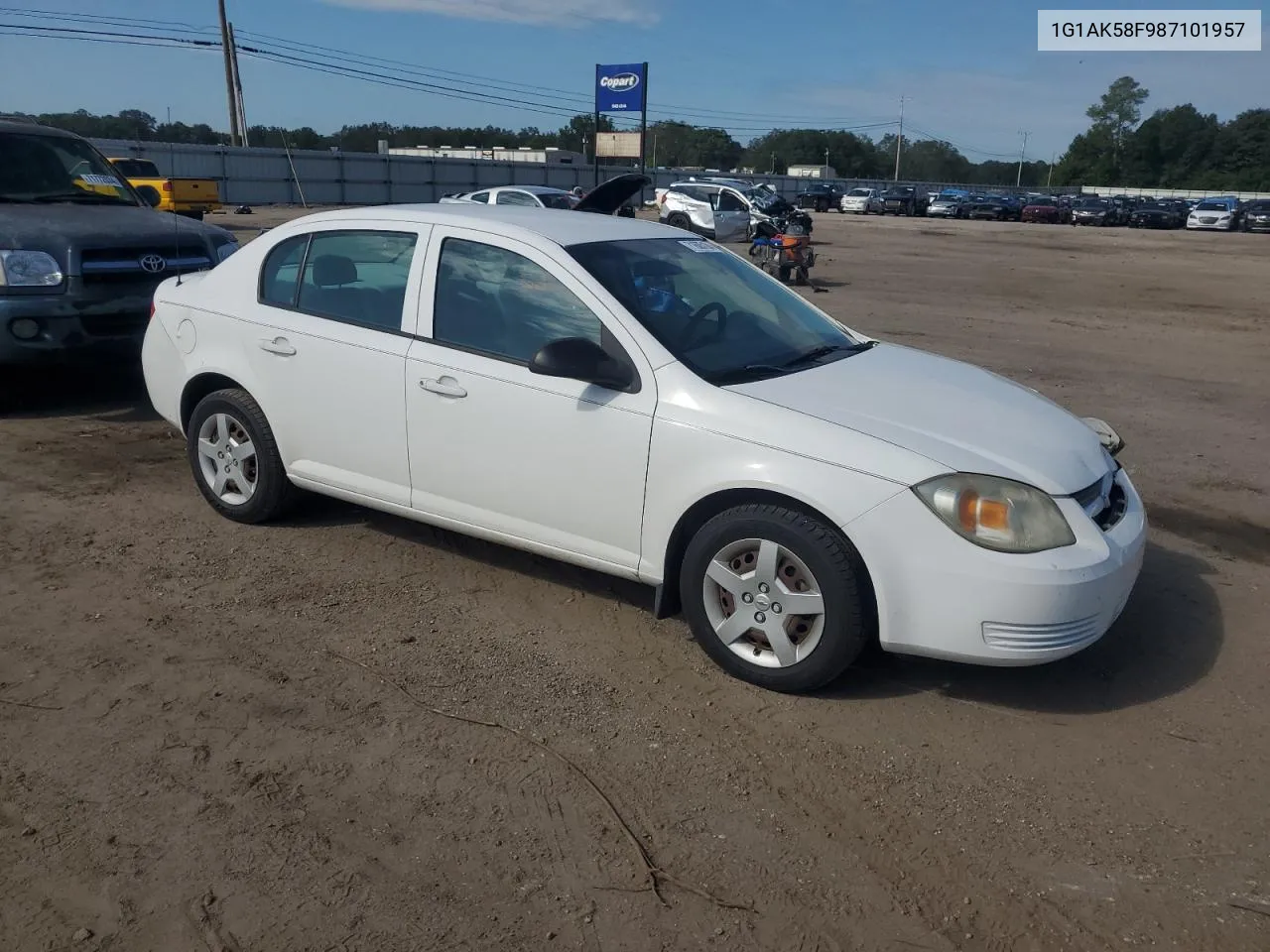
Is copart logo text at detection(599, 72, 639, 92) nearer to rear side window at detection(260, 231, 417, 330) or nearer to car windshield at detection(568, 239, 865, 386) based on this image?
rear side window at detection(260, 231, 417, 330)

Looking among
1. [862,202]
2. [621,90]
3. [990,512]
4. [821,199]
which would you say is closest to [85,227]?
[990,512]

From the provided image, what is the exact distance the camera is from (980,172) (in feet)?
477

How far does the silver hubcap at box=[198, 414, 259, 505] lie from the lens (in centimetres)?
542

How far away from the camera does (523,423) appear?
14.3 ft

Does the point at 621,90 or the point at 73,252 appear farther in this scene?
the point at 621,90

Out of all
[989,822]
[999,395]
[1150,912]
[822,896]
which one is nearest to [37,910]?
[822,896]

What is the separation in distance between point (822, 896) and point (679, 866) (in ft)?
1.31

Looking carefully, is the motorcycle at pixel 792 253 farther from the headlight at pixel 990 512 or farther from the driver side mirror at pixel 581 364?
the headlight at pixel 990 512

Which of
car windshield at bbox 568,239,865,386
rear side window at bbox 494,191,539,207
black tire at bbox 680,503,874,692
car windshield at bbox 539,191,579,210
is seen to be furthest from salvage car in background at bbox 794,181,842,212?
black tire at bbox 680,503,874,692

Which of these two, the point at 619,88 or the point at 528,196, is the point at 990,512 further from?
the point at 619,88

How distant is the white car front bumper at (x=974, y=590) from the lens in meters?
3.59

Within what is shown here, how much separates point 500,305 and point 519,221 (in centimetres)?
46

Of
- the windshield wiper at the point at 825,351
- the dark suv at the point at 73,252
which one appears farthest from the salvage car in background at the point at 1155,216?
the windshield wiper at the point at 825,351

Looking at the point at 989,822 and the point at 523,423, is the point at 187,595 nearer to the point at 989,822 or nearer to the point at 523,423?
the point at 523,423
